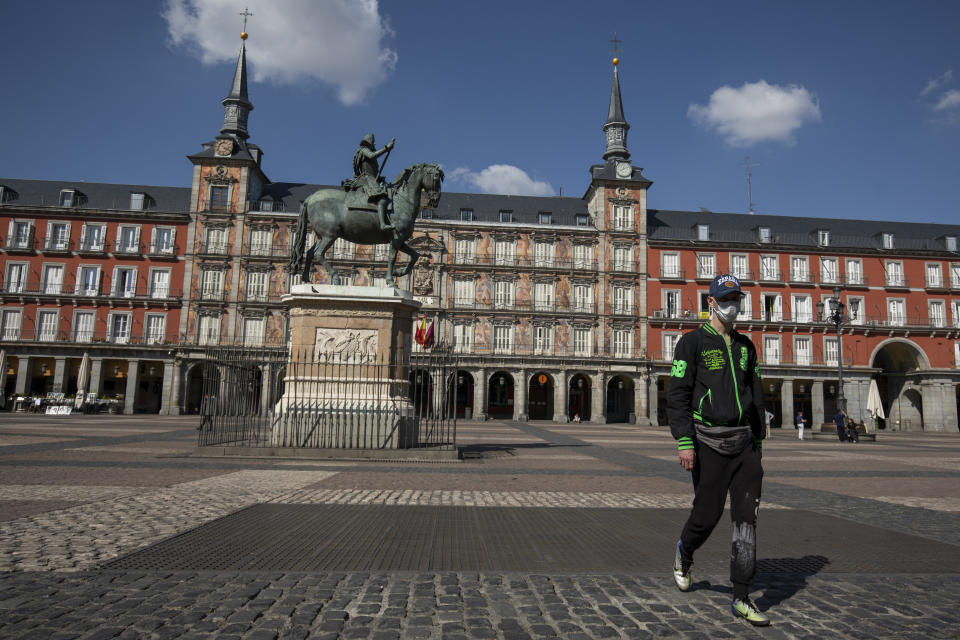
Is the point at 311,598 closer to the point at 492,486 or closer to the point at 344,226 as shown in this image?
the point at 492,486

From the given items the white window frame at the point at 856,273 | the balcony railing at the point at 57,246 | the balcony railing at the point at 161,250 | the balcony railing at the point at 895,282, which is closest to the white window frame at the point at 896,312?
the balcony railing at the point at 895,282

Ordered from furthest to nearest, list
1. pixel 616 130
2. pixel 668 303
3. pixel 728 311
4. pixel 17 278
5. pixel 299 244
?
1. pixel 616 130
2. pixel 668 303
3. pixel 17 278
4. pixel 299 244
5. pixel 728 311

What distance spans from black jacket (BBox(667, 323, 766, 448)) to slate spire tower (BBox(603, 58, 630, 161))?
4600cm

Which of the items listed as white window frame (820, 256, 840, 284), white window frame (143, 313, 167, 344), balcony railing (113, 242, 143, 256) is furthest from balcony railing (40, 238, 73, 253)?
white window frame (820, 256, 840, 284)

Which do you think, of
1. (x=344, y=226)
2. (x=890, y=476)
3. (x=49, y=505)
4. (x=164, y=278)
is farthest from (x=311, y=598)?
(x=164, y=278)

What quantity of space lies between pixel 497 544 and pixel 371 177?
9.26 m

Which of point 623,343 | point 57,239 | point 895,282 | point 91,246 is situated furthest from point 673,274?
point 57,239

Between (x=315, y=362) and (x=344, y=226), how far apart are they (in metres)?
2.94

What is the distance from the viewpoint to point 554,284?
43750 mm

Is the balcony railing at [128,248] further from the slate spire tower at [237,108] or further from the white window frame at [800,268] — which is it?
the white window frame at [800,268]

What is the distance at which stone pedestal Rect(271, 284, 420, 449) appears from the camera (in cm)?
1173

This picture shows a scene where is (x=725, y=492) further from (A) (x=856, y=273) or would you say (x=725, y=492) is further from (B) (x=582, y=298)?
(A) (x=856, y=273)

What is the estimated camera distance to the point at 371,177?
12.6 meters

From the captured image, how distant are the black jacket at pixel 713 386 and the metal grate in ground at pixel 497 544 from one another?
1.37 meters
